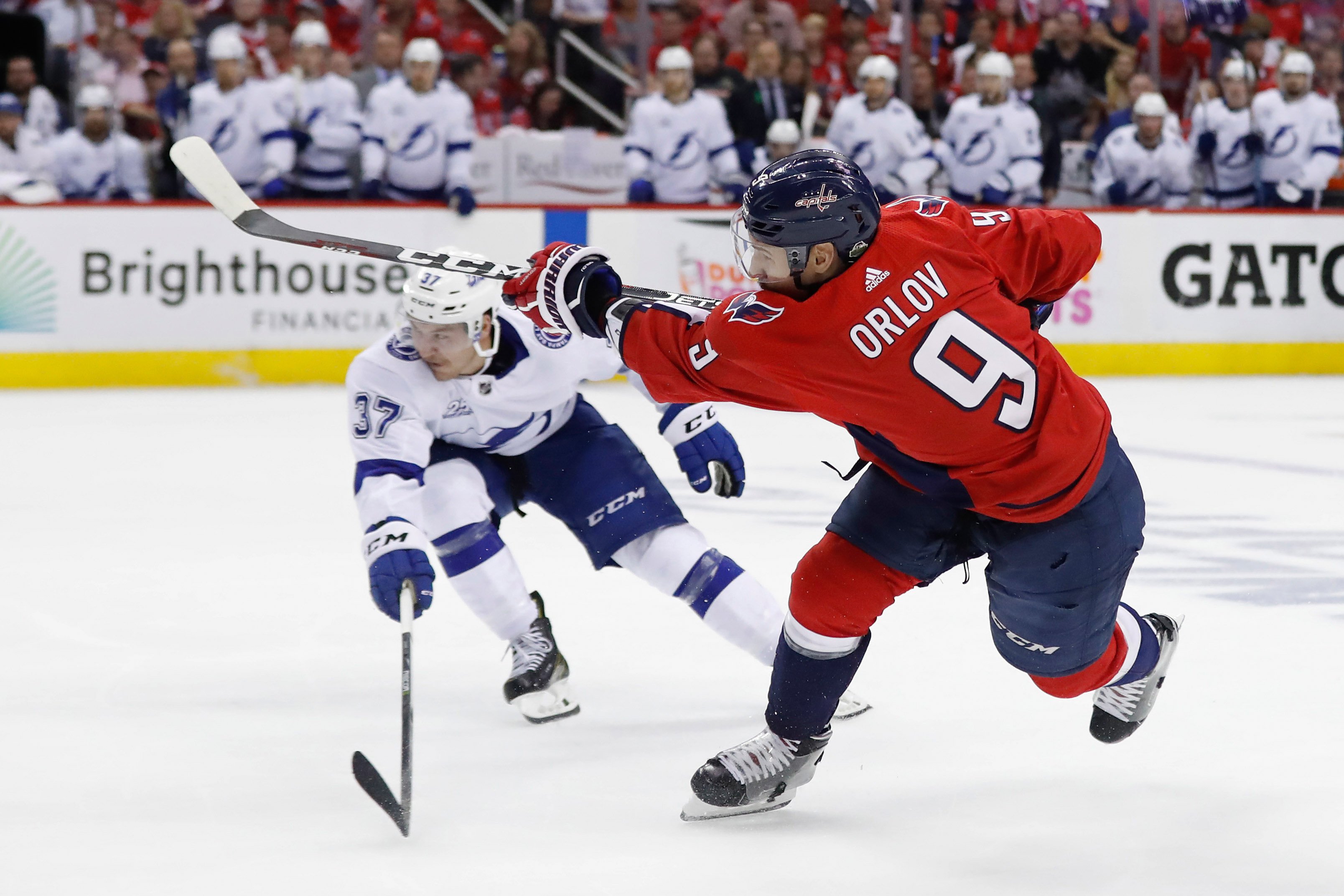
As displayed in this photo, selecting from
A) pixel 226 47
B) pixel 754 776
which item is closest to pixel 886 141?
pixel 226 47

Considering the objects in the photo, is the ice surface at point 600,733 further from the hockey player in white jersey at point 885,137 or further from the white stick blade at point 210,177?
the hockey player in white jersey at point 885,137

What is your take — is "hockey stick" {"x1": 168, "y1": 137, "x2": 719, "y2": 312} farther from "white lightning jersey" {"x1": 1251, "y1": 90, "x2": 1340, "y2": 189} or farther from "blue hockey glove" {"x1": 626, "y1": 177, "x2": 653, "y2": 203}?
"white lightning jersey" {"x1": 1251, "y1": 90, "x2": 1340, "y2": 189}

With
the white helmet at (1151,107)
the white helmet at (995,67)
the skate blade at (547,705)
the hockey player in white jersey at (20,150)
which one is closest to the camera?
the skate blade at (547,705)

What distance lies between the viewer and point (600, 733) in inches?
125

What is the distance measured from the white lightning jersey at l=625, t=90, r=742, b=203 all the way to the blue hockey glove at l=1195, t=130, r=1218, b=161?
3035 millimetres

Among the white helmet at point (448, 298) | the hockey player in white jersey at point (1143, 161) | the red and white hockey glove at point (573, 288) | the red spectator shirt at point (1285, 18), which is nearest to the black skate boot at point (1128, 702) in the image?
the red and white hockey glove at point (573, 288)

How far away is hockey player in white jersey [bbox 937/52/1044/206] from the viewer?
10273 mm

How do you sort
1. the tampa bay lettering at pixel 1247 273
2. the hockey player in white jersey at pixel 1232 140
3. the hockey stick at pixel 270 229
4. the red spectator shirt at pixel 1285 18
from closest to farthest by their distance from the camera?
1. the hockey stick at pixel 270 229
2. the tampa bay lettering at pixel 1247 273
3. the hockey player in white jersey at pixel 1232 140
4. the red spectator shirt at pixel 1285 18

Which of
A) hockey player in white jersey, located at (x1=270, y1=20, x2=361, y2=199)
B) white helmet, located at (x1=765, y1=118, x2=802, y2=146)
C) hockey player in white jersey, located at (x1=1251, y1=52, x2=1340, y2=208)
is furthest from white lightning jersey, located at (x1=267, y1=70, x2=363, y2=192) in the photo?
hockey player in white jersey, located at (x1=1251, y1=52, x2=1340, y2=208)

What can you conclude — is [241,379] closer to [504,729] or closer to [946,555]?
[504,729]

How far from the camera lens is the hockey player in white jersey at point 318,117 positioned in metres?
9.47

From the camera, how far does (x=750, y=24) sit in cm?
1041

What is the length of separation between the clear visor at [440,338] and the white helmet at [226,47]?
6.51 meters

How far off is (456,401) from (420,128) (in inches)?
257
